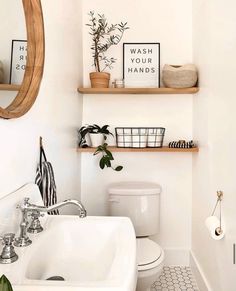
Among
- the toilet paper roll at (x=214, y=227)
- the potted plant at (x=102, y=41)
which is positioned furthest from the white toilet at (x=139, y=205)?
the potted plant at (x=102, y=41)

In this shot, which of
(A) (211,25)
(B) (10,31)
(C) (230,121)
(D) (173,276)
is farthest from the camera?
(D) (173,276)

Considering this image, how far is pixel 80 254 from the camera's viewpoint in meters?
1.02

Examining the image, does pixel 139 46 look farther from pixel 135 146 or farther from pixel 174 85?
pixel 135 146

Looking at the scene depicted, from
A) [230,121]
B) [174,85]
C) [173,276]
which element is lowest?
[173,276]

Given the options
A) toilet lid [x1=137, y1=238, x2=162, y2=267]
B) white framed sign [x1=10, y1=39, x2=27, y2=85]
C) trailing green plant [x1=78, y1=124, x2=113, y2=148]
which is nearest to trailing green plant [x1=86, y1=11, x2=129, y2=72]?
trailing green plant [x1=78, y1=124, x2=113, y2=148]

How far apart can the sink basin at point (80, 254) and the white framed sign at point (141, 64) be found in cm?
136

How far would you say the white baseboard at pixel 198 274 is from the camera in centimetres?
172

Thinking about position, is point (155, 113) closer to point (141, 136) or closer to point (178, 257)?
point (141, 136)

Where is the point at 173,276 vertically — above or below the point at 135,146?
below

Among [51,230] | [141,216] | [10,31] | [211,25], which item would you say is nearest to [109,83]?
[211,25]

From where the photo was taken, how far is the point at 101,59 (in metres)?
2.16

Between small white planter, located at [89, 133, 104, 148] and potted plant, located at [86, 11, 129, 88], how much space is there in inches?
14.8

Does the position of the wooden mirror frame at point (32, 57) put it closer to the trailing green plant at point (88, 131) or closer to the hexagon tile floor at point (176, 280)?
the trailing green plant at point (88, 131)

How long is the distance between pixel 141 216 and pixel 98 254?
94cm
